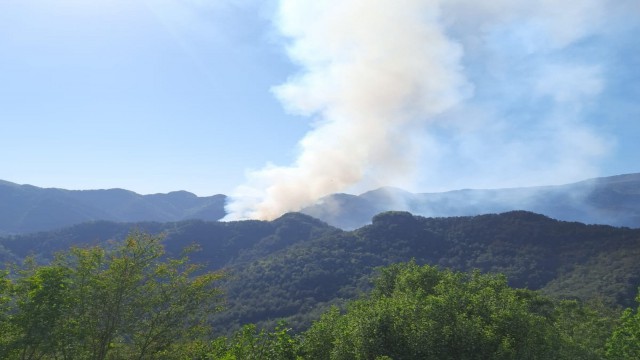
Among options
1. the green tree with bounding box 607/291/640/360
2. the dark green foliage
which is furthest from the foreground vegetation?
the green tree with bounding box 607/291/640/360

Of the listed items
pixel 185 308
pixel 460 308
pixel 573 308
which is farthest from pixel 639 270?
pixel 185 308

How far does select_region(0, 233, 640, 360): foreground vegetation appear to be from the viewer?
25984 millimetres

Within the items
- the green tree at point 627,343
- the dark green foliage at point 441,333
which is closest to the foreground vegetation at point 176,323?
the dark green foliage at point 441,333

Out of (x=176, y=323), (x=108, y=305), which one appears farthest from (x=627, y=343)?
(x=108, y=305)

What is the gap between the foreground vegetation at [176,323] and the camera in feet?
85.3

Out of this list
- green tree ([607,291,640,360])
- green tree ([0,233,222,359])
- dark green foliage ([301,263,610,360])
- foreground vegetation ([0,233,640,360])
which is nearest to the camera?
dark green foliage ([301,263,610,360])

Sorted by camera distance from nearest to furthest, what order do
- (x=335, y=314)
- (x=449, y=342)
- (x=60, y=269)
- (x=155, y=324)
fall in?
(x=449, y=342), (x=60, y=269), (x=155, y=324), (x=335, y=314)

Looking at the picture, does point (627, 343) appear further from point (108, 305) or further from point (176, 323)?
point (108, 305)

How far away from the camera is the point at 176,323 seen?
101ft

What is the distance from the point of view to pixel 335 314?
34656 mm

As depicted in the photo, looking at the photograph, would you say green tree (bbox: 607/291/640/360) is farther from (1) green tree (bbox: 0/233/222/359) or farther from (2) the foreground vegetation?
(1) green tree (bbox: 0/233/222/359)

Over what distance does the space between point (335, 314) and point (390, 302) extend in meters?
5.23

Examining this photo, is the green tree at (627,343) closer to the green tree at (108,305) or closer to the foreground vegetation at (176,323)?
the foreground vegetation at (176,323)

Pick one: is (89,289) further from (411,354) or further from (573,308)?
(573,308)
